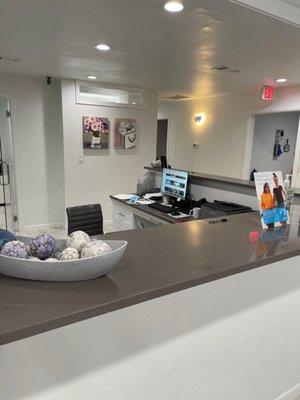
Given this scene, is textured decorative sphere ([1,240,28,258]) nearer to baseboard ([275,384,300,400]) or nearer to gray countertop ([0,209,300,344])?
gray countertop ([0,209,300,344])

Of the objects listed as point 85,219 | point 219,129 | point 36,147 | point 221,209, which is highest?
point 219,129

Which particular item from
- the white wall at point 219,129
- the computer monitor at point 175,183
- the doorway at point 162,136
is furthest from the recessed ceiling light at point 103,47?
the doorway at point 162,136

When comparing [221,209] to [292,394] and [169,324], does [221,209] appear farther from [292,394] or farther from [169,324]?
[169,324]

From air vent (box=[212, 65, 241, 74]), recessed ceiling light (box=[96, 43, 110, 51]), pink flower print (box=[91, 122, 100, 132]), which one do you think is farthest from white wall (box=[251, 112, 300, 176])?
recessed ceiling light (box=[96, 43, 110, 51])

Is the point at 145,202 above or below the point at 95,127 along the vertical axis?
below

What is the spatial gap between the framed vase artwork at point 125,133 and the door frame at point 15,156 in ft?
5.02

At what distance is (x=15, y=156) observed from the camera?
4.61 m

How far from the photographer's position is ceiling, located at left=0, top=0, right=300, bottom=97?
200cm

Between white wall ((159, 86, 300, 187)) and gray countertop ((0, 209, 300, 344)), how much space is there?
158 inches

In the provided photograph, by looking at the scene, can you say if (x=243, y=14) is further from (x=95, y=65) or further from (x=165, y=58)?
(x=95, y=65)

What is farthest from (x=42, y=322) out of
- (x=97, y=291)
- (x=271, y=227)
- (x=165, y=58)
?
(x=165, y=58)

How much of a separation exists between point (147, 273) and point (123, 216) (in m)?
2.46

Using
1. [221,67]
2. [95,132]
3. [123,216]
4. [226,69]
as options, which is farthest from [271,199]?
[95,132]

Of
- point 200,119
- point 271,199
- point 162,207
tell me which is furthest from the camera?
point 200,119
